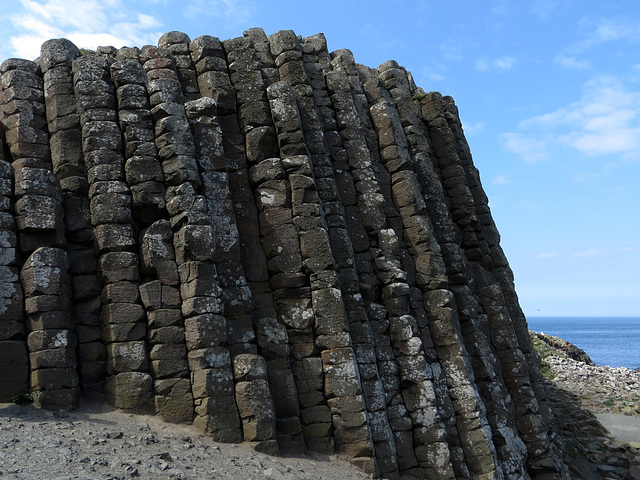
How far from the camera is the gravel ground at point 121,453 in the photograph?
999cm

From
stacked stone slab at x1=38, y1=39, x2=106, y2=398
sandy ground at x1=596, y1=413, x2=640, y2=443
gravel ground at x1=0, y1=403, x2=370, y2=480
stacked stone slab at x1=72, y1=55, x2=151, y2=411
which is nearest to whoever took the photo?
gravel ground at x1=0, y1=403, x2=370, y2=480

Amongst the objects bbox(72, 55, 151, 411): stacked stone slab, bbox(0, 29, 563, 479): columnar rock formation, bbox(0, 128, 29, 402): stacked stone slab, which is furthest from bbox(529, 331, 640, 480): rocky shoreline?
bbox(0, 128, 29, 402): stacked stone slab

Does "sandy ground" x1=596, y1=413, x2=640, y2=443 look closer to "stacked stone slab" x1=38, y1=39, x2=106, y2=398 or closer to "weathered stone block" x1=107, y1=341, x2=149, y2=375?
"weathered stone block" x1=107, y1=341, x2=149, y2=375

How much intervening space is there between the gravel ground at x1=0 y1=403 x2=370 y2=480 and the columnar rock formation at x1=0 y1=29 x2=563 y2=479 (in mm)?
460

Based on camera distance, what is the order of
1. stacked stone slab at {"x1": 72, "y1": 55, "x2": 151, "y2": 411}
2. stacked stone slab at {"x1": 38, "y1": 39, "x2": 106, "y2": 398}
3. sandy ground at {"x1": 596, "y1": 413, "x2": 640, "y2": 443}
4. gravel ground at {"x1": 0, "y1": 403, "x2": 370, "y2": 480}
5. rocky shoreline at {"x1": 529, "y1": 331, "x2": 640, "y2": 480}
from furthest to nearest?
sandy ground at {"x1": 596, "y1": 413, "x2": 640, "y2": 443}
rocky shoreline at {"x1": 529, "y1": 331, "x2": 640, "y2": 480}
stacked stone slab at {"x1": 38, "y1": 39, "x2": 106, "y2": 398}
stacked stone slab at {"x1": 72, "y1": 55, "x2": 151, "y2": 411}
gravel ground at {"x1": 0, "y1": 403, "x2": 370, "y2": 480}

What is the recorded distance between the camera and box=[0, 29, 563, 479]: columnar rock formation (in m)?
13.4

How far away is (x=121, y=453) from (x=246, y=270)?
5.70 meters

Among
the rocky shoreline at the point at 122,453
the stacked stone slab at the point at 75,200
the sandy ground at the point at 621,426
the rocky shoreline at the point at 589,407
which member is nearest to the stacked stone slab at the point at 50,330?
the stacked stone slab at the point at 75,200

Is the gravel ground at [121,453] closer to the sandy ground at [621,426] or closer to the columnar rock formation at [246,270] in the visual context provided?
the columnar rock formation at [246,270]

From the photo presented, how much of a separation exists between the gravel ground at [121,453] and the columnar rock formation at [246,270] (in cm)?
46

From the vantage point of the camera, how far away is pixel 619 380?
111ft

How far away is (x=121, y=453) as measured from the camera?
1100cm

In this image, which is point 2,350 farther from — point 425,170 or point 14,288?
point 425,170

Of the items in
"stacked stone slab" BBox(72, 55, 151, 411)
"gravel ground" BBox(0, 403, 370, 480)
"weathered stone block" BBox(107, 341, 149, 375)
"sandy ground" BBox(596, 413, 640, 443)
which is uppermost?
"stacked stone slab" BBox(72, 55, 151, 411)
